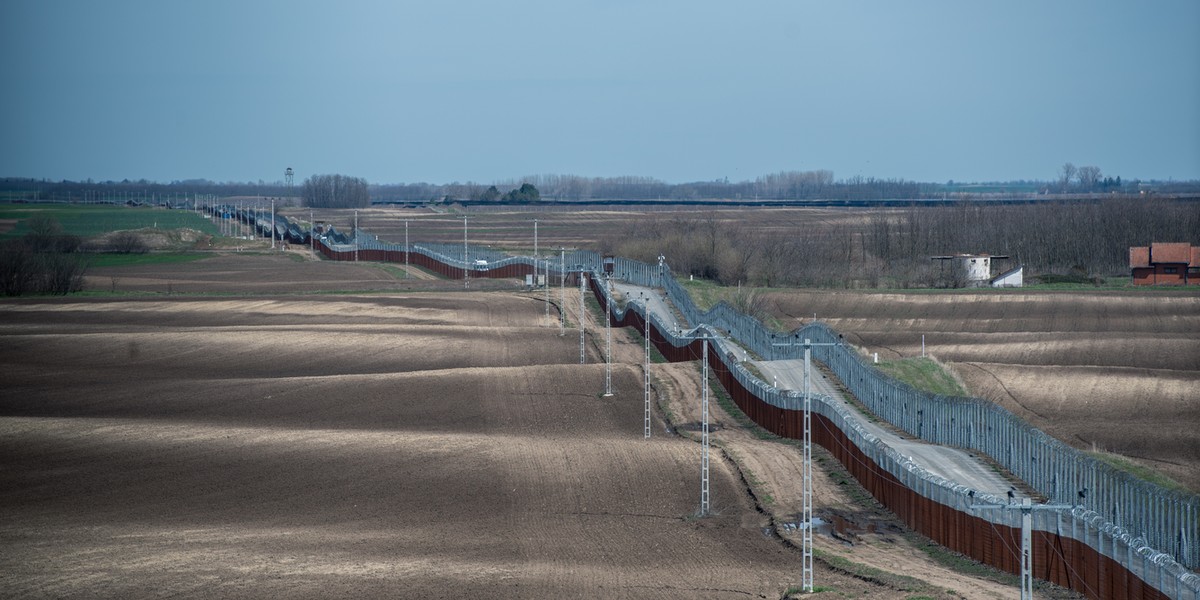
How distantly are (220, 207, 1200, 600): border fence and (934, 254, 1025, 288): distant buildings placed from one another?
5159 centimetres

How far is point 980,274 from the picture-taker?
9900cm

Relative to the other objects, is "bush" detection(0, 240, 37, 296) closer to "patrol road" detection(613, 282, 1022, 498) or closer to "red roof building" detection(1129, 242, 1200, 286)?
"patrol road" detection(613, 282, 1022, 498)

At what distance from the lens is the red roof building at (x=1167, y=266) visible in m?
90.9

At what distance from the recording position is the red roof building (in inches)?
3578

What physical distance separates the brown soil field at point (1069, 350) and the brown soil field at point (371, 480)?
41.4 feet

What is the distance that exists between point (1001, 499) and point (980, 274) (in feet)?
250

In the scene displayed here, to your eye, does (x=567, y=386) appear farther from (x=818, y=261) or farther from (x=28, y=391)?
(x=818, y=261)

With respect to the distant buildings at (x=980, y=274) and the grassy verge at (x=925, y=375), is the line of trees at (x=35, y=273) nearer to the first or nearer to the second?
the grassy verge at (x=925, y=375)

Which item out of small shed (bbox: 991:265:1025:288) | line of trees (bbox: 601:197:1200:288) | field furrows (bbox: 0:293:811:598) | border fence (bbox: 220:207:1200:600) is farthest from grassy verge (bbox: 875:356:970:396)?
small shed (bbox: 991:265:1025:288)

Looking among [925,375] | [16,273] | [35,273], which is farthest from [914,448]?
[16,273]

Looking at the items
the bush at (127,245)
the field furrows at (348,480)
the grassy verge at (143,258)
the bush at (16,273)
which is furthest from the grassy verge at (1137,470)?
the bush at (127,245)

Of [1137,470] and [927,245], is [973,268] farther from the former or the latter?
[1137,470]

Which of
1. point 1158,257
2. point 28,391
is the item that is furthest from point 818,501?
point 1158,257

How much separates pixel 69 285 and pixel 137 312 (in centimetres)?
2252
